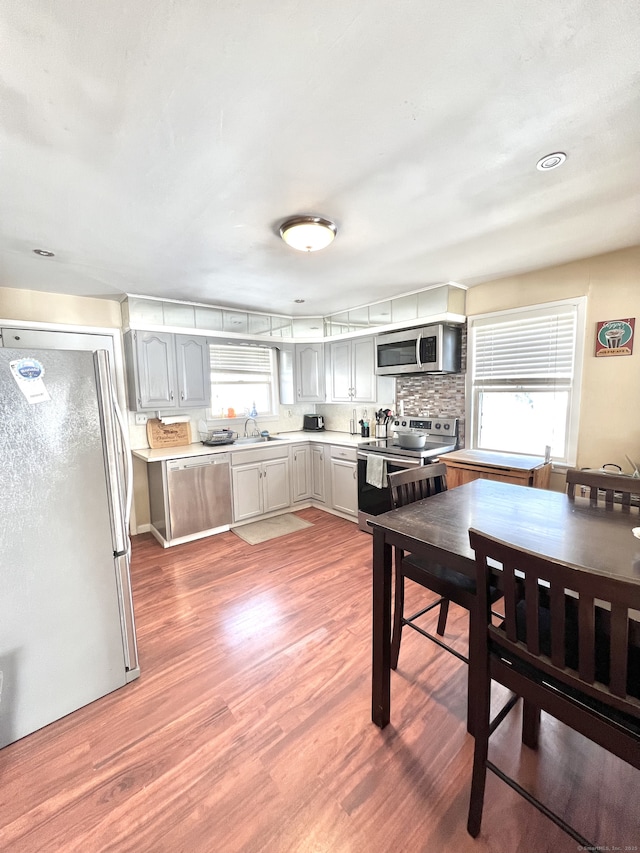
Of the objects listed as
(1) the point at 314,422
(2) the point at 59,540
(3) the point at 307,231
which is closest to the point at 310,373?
(1) the point at 314,422

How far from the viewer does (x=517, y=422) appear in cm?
318

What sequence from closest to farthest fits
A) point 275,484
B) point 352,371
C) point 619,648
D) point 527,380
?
point 619,648 → point 527,380 → point 275,484 → point 352,371

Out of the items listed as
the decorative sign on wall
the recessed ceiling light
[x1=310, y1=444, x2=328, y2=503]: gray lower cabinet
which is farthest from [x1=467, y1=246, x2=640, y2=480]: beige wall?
[x1=310, y1=444, x2=328, y2=503]: gray lower cabinet

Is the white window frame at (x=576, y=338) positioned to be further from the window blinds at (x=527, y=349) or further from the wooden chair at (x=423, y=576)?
the wooden chair at (x=423, y=576)

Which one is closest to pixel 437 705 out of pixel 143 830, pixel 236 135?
pixel 143 830

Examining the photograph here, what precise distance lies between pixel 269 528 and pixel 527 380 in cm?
297

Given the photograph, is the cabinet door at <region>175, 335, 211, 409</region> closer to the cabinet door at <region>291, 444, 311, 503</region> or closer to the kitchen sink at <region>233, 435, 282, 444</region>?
the kitchen sink at <region>233, 435, 282, 444</region>

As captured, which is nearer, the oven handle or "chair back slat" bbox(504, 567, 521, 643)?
"chair back slat" bbox(504, 567, 521, 643)

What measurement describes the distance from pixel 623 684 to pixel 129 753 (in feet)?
6.01

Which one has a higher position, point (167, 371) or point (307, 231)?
point (307, 231)

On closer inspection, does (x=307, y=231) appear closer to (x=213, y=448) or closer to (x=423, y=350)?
(x=423, y=350)

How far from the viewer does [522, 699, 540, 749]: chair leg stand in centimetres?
141

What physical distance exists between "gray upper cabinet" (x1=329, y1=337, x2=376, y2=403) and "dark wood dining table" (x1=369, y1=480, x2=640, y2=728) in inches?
95.9

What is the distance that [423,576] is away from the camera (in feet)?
5.36
